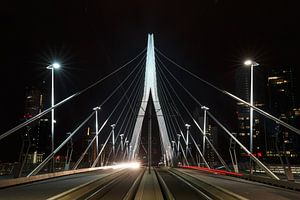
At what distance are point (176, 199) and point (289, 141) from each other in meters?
75.1

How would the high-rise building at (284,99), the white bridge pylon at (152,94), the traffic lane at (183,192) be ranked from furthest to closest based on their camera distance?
the white bridge pylon at (152,94) < the high-rise building at (284,99) < the traffic lane at (183,192)

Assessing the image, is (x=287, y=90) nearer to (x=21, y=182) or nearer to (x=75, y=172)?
(x=75, y=172)

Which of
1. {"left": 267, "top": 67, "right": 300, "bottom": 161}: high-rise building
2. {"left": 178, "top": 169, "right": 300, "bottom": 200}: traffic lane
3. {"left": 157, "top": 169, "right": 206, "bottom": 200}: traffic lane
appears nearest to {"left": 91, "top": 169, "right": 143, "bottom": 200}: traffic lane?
{"left": 157, "top": 169, "right": 206, "bottom": 200}: traffic lane

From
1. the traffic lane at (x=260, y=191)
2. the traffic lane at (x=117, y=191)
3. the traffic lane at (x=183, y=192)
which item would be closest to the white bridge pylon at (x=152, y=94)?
the traffic lane at (x=117, y=191)

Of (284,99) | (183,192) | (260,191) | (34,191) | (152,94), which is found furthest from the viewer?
(152,94)

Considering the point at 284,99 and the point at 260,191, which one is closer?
the point at 260,191

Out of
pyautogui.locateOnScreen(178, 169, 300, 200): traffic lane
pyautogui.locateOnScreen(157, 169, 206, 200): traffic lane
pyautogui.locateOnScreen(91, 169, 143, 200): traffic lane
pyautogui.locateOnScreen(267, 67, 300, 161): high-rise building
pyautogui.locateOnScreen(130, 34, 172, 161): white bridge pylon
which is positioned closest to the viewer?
pyautogui.locateOnScreen(178, 169, 300, 200): traffic lane

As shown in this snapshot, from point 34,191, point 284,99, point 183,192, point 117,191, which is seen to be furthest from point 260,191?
point 284,99

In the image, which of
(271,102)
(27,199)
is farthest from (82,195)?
(271,102)

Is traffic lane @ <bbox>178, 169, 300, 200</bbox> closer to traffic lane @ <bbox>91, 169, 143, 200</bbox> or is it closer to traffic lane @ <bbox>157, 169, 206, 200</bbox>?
traffic lane @ <bbox>157, 169, 206, 200</bbox>

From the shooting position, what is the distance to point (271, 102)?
229 ft

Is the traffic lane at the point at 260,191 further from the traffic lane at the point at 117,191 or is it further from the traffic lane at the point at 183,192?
the traffic lane at the point at 117,191

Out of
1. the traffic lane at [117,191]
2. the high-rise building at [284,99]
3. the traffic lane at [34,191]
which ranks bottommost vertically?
the traffic lane at [117,191]

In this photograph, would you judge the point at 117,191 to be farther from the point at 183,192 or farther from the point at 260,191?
the point at 260,191
